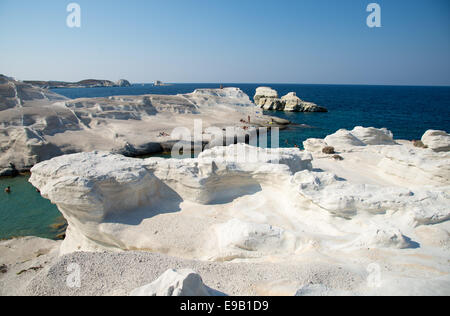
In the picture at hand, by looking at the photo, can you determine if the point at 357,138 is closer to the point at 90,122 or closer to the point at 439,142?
the point at 439,142

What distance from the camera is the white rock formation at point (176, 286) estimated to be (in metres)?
4.11

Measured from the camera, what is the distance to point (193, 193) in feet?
32.5

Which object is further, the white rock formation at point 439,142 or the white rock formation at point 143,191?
the white rock formation at point 439,142

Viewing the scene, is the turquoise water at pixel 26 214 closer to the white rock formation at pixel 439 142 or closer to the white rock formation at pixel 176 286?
the white rock formation at pixel 176 286

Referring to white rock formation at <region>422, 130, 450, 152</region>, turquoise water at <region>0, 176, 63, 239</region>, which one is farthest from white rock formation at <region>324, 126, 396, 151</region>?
turquoise water at <region>0, 176, 63, 239</region>

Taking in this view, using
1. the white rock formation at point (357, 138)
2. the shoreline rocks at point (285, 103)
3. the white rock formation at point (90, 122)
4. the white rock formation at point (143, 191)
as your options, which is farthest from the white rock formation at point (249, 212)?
the shoreline rocks at point (285, 103)

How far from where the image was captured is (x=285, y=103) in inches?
2334

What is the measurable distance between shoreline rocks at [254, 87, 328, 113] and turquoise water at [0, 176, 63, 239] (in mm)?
50129

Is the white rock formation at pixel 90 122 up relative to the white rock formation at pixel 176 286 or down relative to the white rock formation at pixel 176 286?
up

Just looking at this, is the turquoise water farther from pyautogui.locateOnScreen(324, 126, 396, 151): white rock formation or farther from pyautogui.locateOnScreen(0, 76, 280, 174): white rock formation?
pyautogui.locateOnScreen(324, 126, 396, 151): white rock formation

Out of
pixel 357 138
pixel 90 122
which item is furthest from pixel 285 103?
pixel 90 122

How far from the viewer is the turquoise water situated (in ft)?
40.6

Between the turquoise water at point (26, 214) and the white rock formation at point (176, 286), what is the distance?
1046cm
